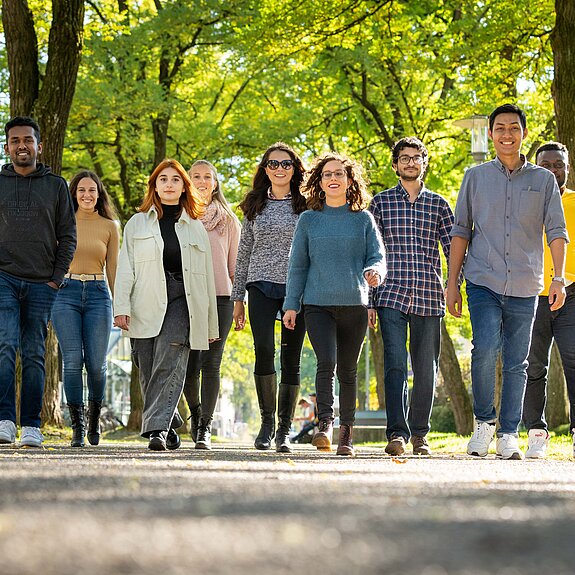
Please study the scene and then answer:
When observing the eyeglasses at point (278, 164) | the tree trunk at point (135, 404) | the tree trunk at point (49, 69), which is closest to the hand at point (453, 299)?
the eyeglasses at point (278, 164)

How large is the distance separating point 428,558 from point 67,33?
12973 millimetres

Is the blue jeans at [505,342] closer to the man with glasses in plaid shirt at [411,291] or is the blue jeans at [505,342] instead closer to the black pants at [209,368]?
the man with glasses in plaid shirt at [411,291]

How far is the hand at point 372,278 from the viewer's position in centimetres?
920

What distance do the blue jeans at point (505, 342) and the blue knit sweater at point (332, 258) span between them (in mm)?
A: 800

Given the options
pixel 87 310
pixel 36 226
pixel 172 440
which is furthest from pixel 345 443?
pixel 36 226

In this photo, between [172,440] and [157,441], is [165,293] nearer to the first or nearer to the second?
[157,441]

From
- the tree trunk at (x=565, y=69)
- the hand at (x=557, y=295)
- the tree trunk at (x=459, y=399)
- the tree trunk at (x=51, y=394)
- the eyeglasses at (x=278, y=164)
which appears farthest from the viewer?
A: the tree trunk at (x=459, y=399)

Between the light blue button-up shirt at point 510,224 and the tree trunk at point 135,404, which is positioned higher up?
the light blue button-up shirt at point 510,224

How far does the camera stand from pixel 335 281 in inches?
375

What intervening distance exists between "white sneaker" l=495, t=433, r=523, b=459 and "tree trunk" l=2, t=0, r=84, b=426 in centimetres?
783

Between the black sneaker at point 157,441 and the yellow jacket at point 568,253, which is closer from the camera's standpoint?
the black sneaker at point 157,441

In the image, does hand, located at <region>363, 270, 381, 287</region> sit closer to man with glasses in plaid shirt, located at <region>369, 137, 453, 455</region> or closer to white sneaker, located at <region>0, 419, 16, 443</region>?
man with glasses in plaid shirt, located at <region>369, 137, 453, 455</region>

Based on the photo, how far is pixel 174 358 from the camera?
9.59 meters

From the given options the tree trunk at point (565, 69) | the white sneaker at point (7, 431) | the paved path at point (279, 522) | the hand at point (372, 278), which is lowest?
the white sneaker at point (7, 431)
